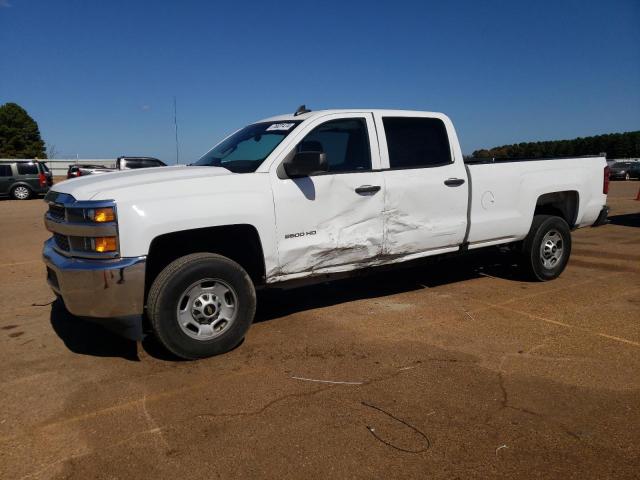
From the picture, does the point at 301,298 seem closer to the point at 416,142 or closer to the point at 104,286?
the point at 416,142

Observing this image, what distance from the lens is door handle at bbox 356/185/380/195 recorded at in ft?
15.6

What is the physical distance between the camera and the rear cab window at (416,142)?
5.16 metres

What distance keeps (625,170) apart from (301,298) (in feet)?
119

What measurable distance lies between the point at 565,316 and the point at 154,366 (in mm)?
3814

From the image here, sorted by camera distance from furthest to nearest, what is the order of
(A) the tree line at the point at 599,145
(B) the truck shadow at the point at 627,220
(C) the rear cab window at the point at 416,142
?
(A) the tree line at the point at 599,145, (B) the truck shadow at the point at 627,220, (C) the rear cab window at the point at 416,142

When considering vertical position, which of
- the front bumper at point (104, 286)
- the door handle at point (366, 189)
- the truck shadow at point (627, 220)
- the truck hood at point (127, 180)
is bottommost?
the truck shadow at point (627, 220)

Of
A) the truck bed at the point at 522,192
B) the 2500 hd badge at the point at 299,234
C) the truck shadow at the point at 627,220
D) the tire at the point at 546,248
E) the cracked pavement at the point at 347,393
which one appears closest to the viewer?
the cracked pavement at the point at 347,393

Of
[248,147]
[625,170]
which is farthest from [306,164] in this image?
[625,170]

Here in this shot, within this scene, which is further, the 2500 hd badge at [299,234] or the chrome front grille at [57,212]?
the 2500 hd badge at [299,234]

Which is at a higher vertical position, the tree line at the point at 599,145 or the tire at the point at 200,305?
the tree line at the point at 599,145

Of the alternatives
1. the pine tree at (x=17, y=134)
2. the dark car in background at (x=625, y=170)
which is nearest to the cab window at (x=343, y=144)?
the dark car in background at (x=625, y=170)

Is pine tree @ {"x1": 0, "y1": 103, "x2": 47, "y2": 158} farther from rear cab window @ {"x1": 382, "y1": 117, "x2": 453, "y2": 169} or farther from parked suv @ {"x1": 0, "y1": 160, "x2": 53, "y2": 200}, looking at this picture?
rear cab window @ {"x1": 382, "y1": 117, "x2": 453, "y2": 169}

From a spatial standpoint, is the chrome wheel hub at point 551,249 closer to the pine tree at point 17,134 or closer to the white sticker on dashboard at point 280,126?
the white sticker on dashboard at point 280,126

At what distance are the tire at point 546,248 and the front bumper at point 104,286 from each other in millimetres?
4545
